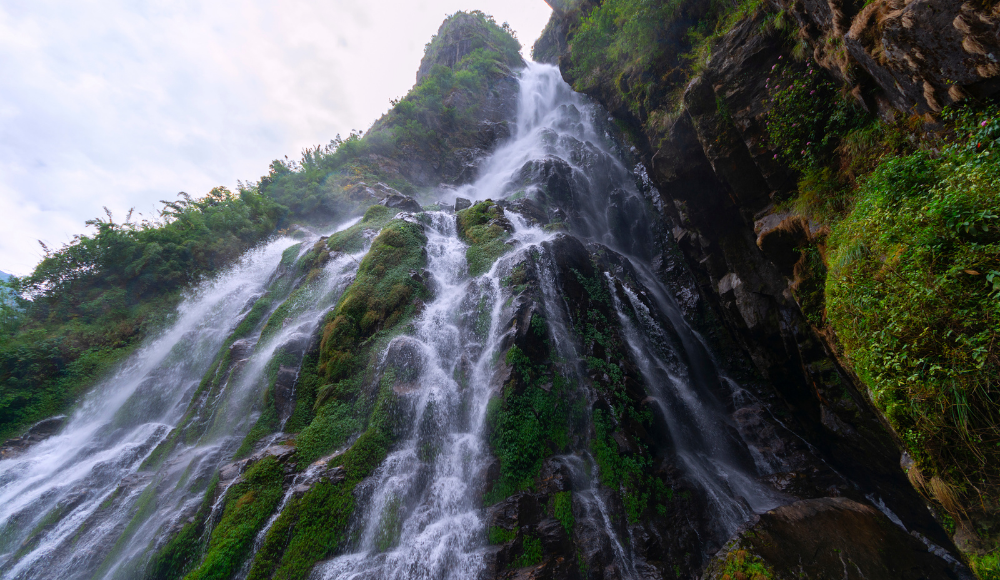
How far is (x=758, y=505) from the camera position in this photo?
9281 mm

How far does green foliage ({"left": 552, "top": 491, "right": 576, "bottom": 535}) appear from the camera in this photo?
24.9 feet

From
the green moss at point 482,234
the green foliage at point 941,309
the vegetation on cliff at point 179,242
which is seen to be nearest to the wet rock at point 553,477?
the green foliage at point 941,309

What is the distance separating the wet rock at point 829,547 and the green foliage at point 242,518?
28.9ft

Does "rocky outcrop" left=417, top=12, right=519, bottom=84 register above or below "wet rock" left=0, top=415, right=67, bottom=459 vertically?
above

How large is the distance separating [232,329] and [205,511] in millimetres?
8695

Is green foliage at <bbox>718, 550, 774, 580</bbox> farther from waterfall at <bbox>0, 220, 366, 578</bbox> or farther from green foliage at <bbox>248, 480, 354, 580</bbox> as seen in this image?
waterfall at <bbox>0, 220, 366, 578</bbox>

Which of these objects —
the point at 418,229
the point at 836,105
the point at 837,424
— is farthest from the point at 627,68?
the point at 837,424

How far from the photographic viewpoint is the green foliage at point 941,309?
135 inches

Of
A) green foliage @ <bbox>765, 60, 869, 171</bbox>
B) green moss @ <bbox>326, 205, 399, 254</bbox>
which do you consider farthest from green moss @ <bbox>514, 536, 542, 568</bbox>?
green moss @ <bbox>326, 205, 399, 254</bbox>

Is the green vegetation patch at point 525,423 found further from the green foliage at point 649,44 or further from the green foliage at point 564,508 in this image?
the green foliage at point 649,44

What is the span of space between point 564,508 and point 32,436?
17351mm

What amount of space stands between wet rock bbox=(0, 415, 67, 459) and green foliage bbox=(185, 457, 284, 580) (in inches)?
371

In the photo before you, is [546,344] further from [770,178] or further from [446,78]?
[446,78]

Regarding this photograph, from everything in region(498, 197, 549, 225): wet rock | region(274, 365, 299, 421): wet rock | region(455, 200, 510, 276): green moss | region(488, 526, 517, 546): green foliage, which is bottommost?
region(488, 526, 517, 546): green foliage
